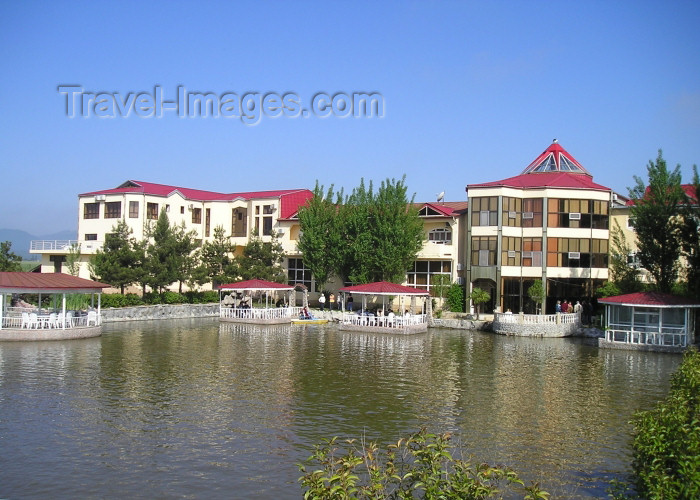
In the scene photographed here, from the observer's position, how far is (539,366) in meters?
26.7

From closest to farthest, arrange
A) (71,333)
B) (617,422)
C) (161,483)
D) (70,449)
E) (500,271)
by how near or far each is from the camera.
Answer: (161,483), (70,449), (617,422), (71,333), (500,271)

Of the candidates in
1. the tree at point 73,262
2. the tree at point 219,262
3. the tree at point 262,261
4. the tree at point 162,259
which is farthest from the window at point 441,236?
the tree at point 73,262

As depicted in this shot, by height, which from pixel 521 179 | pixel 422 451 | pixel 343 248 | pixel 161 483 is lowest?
pixel 161 483

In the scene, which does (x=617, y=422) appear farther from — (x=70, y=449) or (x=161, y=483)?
(x=70, y=449)

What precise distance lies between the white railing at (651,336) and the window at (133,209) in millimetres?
34873

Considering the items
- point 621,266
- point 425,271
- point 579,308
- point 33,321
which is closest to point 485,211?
point 425,271

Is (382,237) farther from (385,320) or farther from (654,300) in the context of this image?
(654,300)

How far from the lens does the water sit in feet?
42.9

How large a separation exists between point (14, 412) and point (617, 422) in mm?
15167

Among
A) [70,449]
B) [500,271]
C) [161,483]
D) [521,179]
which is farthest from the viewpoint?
[521,179]

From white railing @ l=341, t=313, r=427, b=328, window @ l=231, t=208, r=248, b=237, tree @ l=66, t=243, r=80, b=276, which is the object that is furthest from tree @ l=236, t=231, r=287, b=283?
white railing @ l=341, t=313, r=427, b=328

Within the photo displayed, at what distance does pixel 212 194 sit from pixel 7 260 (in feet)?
63.9

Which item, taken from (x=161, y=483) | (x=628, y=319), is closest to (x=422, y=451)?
(x=161, y=483)

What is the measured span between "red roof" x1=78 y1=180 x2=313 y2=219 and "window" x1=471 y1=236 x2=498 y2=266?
17233 millimetres
